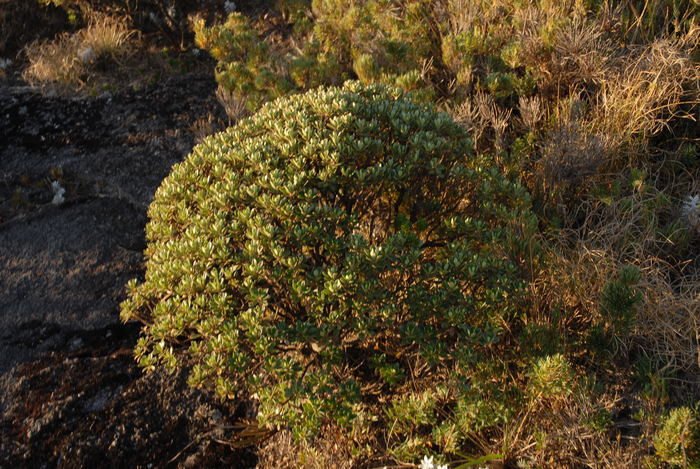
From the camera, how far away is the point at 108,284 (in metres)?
3.96

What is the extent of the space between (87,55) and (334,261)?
5.56m

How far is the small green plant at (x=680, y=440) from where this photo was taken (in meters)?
2.14

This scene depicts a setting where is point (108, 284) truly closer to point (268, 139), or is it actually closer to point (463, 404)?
point (268, 139)

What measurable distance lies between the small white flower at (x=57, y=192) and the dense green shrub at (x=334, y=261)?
96.5 inches

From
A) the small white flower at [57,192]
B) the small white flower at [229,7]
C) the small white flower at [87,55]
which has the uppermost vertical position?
the small white flower at [229,7]

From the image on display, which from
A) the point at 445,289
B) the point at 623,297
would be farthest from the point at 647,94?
the point at 445,289

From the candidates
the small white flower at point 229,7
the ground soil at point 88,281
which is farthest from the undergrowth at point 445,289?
the small white flower at point 229,7

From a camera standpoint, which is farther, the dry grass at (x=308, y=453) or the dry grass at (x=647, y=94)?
the dry grass at (x=647, y=94)

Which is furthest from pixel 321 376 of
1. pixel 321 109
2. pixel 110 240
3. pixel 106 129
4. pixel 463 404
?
pixel 106 129

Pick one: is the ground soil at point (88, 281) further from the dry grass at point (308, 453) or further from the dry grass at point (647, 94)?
the dry grass at point (647, 94)

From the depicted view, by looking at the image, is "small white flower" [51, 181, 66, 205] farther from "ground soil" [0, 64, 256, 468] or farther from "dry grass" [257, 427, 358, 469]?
"dry grass" [257, 427, 358, 469]

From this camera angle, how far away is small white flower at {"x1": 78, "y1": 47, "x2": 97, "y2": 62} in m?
6.60

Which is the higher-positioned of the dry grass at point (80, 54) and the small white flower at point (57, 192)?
the dry grass at point (80, 54)

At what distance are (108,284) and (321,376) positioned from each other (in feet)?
7.34
